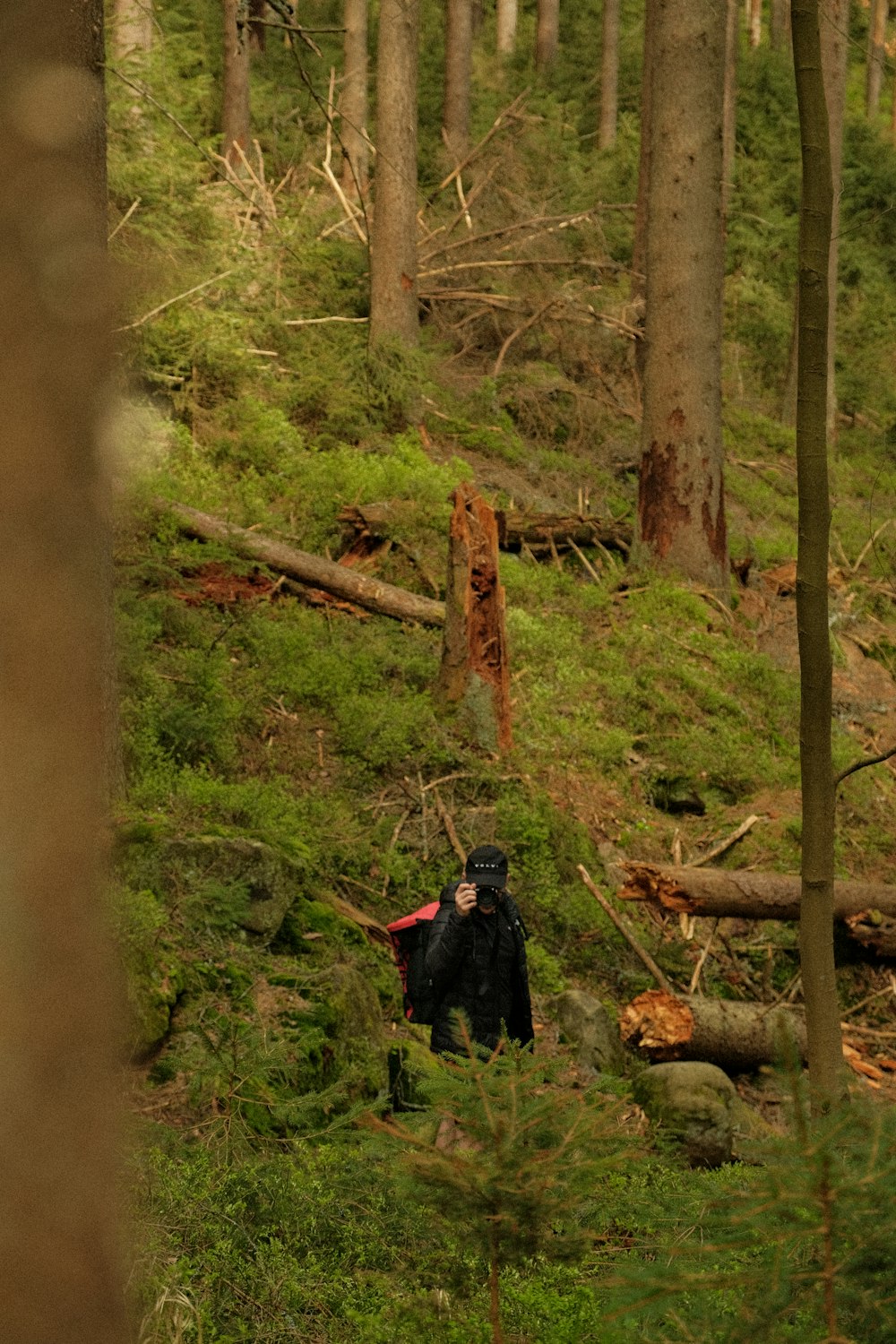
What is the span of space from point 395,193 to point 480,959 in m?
12.0

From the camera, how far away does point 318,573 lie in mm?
11406

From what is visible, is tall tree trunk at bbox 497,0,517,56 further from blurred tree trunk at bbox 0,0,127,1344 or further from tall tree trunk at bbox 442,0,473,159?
blurred tree trunk at bbox 0,0,127,1344

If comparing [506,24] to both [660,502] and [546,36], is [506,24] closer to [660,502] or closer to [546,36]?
[546,36]

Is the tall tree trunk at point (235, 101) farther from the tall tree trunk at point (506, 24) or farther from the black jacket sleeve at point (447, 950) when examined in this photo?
the black jacket sleeve at point (447, 950)

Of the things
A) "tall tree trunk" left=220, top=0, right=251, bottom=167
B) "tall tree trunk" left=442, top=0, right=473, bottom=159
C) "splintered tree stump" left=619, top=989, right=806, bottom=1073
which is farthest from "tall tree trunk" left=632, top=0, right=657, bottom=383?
"splintered tree stump" left=619, top=989, right=806, bottom=1073

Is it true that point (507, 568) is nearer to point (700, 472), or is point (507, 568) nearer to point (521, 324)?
point (700, 472)

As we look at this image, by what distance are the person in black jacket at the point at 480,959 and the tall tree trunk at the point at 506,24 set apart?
3111 centimetres

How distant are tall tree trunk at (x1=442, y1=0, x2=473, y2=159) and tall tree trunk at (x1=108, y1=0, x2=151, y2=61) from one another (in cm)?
A: 816

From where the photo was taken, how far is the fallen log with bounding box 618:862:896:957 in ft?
28.8

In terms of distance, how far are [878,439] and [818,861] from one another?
69.1 feet

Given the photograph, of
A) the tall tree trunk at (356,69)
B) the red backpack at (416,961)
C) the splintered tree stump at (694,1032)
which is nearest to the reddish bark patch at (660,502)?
the splintered tree stump at (694,1032)

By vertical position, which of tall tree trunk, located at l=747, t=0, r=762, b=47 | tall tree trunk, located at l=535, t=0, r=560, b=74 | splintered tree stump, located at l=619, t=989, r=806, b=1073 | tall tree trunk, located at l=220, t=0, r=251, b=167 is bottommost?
splintered tree stump, located at l=619, t=989, r=806, b=1073

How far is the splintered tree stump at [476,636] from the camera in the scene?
10.1 m

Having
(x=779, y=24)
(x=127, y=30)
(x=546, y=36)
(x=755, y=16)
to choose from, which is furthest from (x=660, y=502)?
(x=755, y=16)
